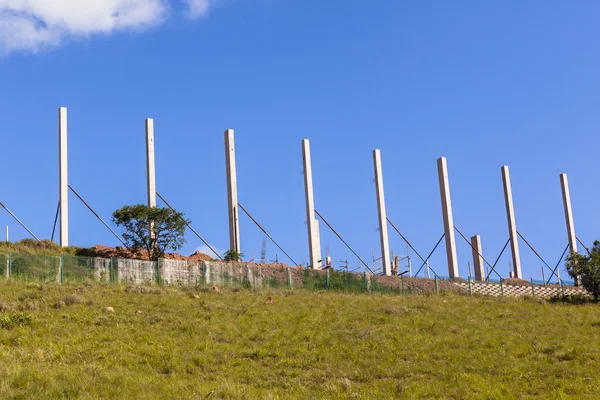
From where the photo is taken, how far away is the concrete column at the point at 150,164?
43656mm

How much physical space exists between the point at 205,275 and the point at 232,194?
7.54m

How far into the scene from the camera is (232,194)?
45.9 meters

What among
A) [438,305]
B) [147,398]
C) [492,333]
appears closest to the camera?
[147,398]

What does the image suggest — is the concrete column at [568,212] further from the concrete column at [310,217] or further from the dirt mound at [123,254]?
the dirt mound at [123,254]

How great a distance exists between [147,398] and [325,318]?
13137 mm

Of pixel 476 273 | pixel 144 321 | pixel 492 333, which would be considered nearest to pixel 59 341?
pixel 144 321

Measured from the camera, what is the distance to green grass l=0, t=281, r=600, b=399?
21844 millimetres

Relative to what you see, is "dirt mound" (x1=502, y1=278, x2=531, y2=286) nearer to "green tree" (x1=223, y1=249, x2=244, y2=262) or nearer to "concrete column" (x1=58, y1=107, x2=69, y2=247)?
"green tree" (x1=223, y1=249, x2=244, y2=262)

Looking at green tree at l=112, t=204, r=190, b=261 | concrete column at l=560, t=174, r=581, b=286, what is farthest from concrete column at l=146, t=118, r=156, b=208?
concrete column at l=560, t=174, r=581, b=286

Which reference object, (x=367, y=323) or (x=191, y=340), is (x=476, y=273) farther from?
(x=191, y=340)

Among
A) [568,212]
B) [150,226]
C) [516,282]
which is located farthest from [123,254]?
[568,212]

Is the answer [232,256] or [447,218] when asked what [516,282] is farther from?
[232,256]

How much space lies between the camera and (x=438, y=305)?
36.8 metres

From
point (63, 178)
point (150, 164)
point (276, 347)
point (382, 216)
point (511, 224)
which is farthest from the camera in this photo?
point (511, 224)
